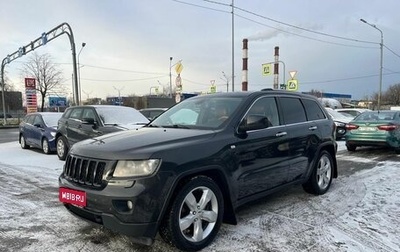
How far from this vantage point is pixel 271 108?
5.14 metres

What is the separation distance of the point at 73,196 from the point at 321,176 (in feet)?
13.6

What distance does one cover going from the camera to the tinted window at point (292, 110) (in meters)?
5.38

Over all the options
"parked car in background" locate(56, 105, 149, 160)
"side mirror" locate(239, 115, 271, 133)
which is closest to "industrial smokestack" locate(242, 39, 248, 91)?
"parked car in background" locate(56, 105, 149, 160)

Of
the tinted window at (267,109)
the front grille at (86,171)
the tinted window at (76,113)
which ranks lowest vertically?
the front grille at (86,171)

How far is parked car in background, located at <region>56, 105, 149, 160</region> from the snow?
2.30m

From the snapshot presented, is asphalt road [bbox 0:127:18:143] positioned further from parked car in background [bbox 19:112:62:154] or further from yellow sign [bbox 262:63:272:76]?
yellow sign [bbox 262:63:272:76]

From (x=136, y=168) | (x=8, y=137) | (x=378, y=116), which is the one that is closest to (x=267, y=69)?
(x=378, y=116)

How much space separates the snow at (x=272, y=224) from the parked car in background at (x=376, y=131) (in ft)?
15.0

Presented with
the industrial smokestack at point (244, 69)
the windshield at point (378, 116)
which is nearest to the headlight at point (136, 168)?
the windshield at point (378, 116)

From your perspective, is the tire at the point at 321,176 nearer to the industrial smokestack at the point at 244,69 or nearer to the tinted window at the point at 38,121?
the tinted window at the point at 38,121

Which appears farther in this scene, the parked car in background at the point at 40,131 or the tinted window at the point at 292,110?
the parked car in background at the point at 40,131

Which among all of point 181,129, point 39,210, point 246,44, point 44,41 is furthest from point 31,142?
point 246,44

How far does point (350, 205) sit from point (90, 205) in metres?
3.88

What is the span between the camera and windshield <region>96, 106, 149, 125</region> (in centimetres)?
923
